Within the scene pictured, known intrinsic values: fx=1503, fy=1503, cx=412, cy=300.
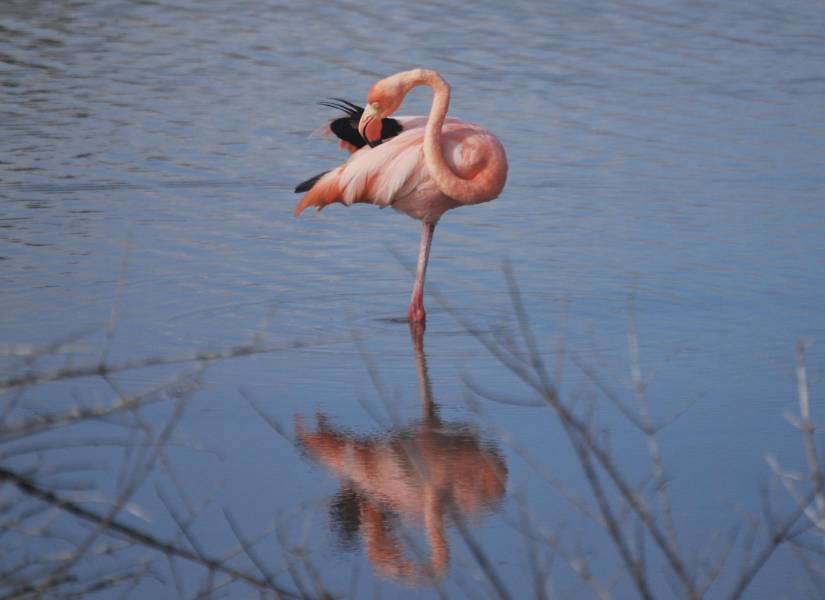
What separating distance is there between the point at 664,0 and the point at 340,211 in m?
8.87

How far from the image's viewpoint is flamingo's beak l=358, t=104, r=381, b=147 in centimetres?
722

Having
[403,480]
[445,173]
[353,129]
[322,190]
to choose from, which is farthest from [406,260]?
[403,480]

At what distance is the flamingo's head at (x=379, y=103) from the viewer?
7.10 metres

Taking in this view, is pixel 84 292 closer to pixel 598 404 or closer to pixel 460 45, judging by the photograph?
pixel 598 404

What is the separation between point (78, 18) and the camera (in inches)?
604

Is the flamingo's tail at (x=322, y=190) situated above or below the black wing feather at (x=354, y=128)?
below

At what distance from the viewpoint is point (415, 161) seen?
717cm

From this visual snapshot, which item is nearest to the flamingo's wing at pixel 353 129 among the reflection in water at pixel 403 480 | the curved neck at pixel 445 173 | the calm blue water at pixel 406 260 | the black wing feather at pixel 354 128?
the black wing feather at pixel 354 128

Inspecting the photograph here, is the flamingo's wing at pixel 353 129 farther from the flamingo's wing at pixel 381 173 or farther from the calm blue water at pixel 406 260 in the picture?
the calm blue water at pixel 406 260

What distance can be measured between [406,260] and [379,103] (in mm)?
996

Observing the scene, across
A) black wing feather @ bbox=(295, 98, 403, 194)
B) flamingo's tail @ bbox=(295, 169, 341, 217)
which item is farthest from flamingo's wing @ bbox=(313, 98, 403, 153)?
flamingo's tail @ bbox=(295, 169, 341, 217)

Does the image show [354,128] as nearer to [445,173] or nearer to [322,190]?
[322,190]

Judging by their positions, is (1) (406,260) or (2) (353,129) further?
(1) (406,260)

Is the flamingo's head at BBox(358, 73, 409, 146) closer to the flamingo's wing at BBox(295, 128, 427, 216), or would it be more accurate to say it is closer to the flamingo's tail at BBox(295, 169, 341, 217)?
the flamingo's wing at BBox(295, 128, 427, 216)
